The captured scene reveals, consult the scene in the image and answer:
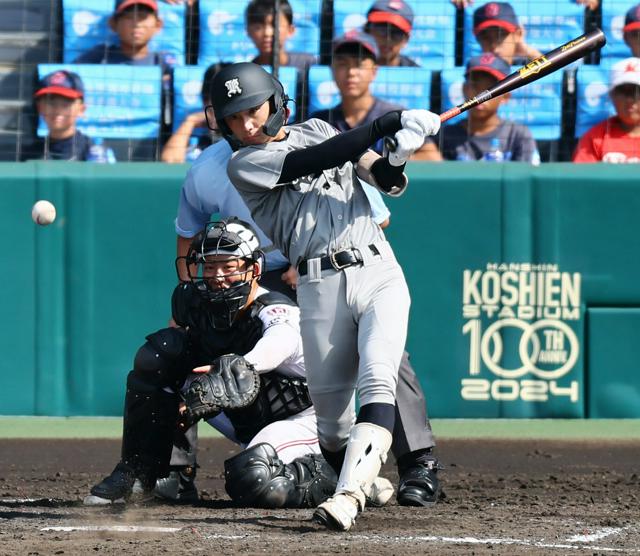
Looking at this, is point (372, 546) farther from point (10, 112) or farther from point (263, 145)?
point (10, 112)

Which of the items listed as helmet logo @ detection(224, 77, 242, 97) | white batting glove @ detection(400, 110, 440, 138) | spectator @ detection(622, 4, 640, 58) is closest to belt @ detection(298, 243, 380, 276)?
white batting glove @ detection(400, 110, 440, 138)

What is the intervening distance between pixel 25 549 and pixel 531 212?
4.03 meters

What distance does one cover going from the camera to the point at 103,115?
748cm

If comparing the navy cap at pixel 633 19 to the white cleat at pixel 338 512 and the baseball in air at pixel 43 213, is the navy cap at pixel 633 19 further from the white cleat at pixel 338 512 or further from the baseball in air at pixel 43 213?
the white cleat at pixel 338 512

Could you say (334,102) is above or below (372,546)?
above

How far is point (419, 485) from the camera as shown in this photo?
451 cm

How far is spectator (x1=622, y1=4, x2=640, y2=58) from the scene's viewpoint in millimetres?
7547

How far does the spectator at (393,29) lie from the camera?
7.62 metres

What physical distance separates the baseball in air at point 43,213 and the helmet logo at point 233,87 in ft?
10.1

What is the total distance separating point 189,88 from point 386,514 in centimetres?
397

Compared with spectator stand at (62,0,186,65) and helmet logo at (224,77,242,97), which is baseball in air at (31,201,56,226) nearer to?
spectator stand at (62,0,186,65)

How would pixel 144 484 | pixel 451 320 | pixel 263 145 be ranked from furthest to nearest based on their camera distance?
1. pixel 451 320
2. pixel 144 484
3. pixel 263 145

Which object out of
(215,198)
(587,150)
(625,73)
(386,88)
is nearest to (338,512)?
(215,198)

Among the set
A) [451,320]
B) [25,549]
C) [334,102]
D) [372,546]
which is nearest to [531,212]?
[451,320]
